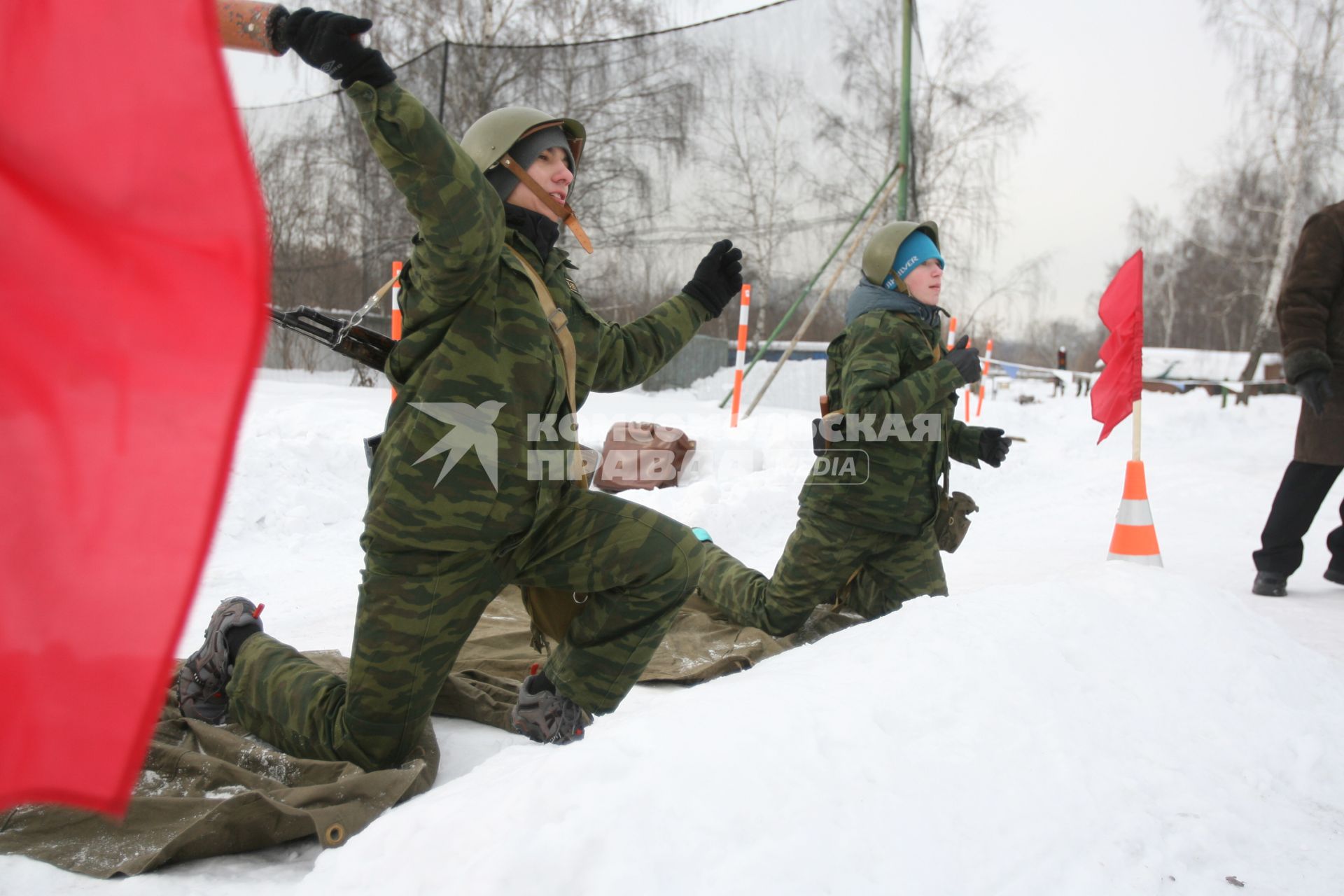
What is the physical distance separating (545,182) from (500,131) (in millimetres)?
164

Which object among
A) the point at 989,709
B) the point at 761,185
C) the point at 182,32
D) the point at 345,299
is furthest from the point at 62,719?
the point at 345,299

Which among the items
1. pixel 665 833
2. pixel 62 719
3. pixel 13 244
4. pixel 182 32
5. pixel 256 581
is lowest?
pixel 256 581

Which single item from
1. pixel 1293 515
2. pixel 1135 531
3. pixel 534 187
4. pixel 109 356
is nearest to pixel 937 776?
pixel 109 356

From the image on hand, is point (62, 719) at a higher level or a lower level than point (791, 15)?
lower

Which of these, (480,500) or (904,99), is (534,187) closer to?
(480,500)

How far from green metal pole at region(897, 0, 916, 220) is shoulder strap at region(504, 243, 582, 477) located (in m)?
6.65

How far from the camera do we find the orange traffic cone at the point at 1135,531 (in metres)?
4.11

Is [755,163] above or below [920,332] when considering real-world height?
above

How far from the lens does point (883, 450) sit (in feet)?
11.0

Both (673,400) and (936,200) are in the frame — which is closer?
(673,400)

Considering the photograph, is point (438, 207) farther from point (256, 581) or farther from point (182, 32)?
point (256, 581)

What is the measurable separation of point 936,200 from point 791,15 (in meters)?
7.29

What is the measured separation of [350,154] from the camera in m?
10.8

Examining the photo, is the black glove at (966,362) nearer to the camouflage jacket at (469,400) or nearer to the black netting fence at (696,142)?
the camouflage jacket at (469,400)
